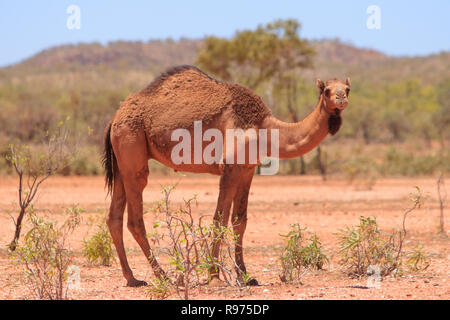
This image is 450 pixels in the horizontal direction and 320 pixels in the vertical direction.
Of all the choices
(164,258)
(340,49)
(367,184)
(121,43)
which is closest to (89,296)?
(164,258)

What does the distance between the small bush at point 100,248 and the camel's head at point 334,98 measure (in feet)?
12.7

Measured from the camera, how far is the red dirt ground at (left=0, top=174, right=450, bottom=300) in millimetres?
7160

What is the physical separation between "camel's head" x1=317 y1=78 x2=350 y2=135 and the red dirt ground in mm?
1625

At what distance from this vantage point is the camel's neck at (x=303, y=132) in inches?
291

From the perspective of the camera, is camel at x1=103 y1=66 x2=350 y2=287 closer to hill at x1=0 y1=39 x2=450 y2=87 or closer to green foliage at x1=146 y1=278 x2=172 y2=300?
green foliage at x1=146 y1=278 x2=172 y2=300

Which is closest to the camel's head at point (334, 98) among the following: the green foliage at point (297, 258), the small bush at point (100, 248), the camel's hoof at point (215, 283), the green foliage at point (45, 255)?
the green foliage at point (297, 258)

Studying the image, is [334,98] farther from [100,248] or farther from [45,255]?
[100,248]

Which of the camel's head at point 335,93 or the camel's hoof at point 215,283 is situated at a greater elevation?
the camel's head at point 335,93

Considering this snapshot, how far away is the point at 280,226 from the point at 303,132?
5.93 m

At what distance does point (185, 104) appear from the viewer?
26.5 feet

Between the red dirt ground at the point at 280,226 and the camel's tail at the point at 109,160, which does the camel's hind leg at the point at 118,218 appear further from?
the red dirt ground at the point at 280,226

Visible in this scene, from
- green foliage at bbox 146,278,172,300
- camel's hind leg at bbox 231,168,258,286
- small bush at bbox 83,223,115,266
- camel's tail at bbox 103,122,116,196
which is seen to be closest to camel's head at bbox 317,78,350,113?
camel's hind leg at bbox 231,168,258,286

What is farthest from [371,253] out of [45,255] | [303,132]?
[45,255]

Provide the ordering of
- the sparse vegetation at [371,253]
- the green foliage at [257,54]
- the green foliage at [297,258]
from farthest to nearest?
the green foliage at [257,54]
the sparse vegetation at [371,253]
the green foliage at [297,258]
